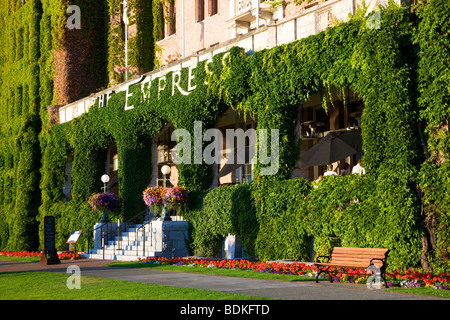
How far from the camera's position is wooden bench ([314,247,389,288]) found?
12070mm

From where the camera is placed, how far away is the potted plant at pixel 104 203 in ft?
83.0

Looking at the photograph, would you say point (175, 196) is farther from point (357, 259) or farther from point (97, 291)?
point (97, 291)

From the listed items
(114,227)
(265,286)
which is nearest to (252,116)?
(114,227)

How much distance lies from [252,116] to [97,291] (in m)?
10.0

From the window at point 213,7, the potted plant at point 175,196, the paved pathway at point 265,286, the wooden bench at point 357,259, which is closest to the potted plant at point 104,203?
the potted plant at point 175,196

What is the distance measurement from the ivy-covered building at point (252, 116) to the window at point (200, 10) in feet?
0.22

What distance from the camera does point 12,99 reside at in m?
39.6

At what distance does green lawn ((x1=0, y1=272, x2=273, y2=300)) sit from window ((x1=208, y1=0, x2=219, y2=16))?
62.7ft

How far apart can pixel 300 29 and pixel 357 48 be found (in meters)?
2.75

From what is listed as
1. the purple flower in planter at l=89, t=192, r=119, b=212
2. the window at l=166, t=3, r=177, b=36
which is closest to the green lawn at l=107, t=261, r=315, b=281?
the purple flower in planter at l=89, t=192, r=119, b=212

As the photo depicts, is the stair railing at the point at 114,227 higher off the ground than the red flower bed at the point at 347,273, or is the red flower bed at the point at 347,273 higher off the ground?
the stair railing at the point at 114,227

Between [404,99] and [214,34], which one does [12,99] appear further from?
[404,99]

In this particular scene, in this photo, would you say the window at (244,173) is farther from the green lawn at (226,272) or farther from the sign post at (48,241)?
the sign post at (48,241)
